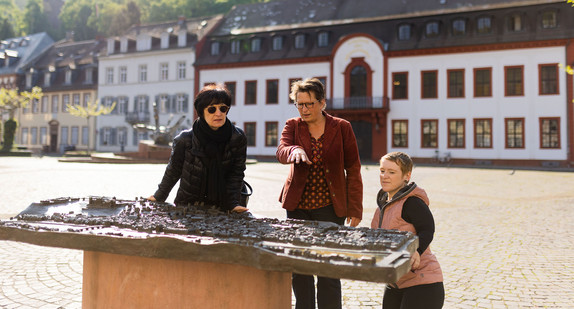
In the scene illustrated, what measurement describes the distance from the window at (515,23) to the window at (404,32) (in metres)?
6.03

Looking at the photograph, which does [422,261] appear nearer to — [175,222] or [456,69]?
[175,222]

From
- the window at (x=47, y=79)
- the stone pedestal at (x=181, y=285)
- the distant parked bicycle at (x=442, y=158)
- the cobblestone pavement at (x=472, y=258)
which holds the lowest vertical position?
the cobblestone pavement at (x=472, y=258)

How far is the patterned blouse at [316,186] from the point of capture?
3441mm

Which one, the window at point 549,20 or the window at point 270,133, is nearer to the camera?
the window at point 549,20

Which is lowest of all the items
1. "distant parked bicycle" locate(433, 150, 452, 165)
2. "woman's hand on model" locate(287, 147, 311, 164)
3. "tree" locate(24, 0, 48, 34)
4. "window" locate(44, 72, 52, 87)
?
"woman's hand on model" locate(287, 147, 311, 164)

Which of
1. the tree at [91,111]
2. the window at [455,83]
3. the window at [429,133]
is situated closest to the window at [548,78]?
the window at [455,83]

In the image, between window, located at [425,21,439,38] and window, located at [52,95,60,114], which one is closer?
window, located at [425,21,439,38]

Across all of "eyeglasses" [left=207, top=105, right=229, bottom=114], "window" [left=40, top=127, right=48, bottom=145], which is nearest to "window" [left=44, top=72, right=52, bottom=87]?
"window" [left=40, top=127, right=48, bottom=145]

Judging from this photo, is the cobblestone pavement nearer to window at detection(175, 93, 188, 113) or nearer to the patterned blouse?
the patterned blouse

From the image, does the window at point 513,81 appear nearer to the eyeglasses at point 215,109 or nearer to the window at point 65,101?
the eyeglasses at point 215,109

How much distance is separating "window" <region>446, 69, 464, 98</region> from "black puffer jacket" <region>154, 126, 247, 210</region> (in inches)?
1147

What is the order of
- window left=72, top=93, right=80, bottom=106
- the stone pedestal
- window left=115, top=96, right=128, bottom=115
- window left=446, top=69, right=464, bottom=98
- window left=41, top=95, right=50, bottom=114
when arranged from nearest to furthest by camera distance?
the stone pedestal → window left=446, top=69, right=464, bottom=98 → window left=115, top=96, right=128, bottom=115 → window left=72, top=93, right=80, bottom=106 → window left=41, top=95, right=50, bottom=114

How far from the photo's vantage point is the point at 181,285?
101 inches

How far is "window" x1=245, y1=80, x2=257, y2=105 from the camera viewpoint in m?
35.8
